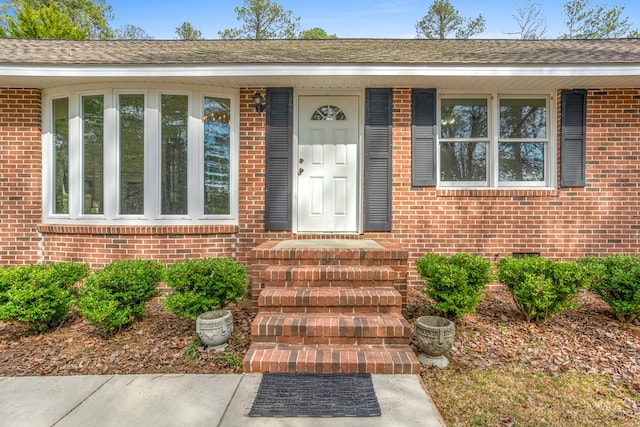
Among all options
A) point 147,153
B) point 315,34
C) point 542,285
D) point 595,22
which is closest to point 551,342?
point 542,285

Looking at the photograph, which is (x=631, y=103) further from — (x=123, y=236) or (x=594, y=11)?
(x=594, y=11)

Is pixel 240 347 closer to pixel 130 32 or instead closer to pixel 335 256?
pixel 335 256

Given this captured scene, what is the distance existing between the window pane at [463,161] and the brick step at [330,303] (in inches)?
93.8

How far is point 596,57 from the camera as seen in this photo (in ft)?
13.9

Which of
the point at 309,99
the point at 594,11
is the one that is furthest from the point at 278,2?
the point at 309,99

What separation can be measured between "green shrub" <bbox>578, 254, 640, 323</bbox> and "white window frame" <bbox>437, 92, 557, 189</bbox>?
1456 millimetres

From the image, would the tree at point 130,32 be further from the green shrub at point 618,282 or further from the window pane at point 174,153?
the green shrub at point 618,282

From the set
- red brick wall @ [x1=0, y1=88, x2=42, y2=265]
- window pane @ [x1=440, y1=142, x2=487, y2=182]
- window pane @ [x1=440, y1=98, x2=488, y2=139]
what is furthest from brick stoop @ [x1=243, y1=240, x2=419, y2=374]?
red brick wall @ [x1=0, y1=88, x2=42, y2=265]

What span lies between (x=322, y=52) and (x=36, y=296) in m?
4.38

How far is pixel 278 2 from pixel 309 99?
16.6m

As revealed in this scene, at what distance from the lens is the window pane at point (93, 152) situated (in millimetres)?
4410

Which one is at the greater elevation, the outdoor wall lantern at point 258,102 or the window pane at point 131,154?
the outdoor wall lantern at point 258,102

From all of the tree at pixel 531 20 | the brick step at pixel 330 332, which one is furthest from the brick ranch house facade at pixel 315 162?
the tree at pixel 531 20

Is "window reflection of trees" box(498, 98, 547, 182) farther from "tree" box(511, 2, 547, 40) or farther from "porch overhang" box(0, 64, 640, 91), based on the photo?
"tree" box(511, 2, 547, 40)
